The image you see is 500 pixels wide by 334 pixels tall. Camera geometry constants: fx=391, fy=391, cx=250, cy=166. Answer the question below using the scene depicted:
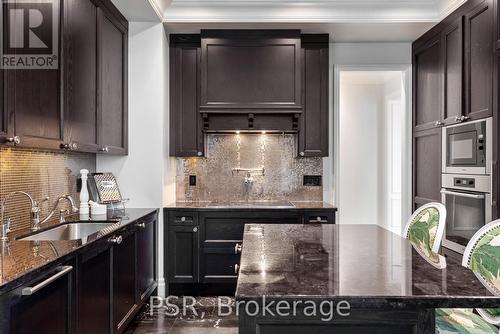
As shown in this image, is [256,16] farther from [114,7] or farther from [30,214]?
[30,214]

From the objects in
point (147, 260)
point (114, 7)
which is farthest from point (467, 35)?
point (147, 260)

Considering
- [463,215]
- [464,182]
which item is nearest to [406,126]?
[464,182]

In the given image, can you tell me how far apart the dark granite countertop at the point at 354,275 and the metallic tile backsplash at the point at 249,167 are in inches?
86.1

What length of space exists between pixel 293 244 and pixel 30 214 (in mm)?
1719

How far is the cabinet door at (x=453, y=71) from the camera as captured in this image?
10.1 ft

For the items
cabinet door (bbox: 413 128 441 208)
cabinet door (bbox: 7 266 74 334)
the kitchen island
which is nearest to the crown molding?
cabinet door (bbox: 413 128 441 208)

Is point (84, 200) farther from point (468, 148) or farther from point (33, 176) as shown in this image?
point (468, 148)

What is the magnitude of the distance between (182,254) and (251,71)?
183 centimetres

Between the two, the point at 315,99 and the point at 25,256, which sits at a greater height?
the point at 315,99

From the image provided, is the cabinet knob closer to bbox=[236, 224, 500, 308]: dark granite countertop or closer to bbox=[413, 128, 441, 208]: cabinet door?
bbox=[236, 224, 500, 308]: dark granite countertop

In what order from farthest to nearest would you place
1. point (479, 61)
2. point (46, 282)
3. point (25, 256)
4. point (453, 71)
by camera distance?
point (453, 71), point (479, 61), point (25, 256), point (46, 282)

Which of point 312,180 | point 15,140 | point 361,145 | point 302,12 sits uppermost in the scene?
point 302,12

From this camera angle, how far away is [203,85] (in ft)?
12.2

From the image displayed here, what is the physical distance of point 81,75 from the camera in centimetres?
260
